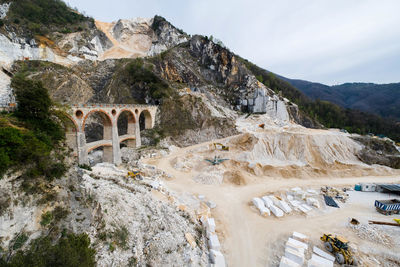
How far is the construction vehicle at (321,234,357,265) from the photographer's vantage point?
365 inches

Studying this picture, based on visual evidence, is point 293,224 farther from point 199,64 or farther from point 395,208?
point 199,64

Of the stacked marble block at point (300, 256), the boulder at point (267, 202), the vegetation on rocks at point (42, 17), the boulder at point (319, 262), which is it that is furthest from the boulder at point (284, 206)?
the vegetation on rocks at point (42, 17)

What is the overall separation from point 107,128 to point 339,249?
1156 inches

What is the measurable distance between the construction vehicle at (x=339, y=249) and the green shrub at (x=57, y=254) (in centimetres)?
1383

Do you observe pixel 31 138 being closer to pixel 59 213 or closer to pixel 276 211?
pixel 59 213

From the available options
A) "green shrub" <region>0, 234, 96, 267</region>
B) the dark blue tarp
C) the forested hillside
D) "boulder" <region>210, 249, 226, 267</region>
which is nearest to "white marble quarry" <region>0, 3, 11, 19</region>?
"green shrub" <region>0, 234, 96, 267</region>

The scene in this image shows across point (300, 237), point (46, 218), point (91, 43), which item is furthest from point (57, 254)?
point (91, 43)

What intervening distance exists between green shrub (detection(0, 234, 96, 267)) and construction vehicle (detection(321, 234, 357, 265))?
13.8 metres

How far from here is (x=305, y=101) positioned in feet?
207

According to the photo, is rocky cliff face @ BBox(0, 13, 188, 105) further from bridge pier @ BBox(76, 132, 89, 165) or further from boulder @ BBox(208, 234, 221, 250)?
boulder @ BBox(208, 234, 221, 250)

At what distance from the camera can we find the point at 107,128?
24719mm

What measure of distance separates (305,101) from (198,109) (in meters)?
51.2

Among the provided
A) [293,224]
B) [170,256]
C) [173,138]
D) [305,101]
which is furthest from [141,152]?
[305,101]

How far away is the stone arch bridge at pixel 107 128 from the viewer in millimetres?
19594
